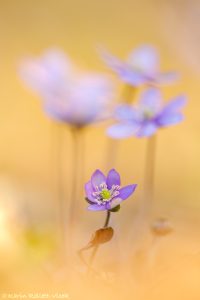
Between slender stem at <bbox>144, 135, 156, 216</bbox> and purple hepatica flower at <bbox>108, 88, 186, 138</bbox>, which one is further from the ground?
purple hepatica flower at <bbox>108, 88, 186, 138</bbox>

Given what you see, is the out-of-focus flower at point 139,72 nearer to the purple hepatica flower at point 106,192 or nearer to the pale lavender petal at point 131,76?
the pale lavender petal at point 131,76

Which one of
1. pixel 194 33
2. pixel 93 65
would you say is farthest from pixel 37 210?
pixel 194 33

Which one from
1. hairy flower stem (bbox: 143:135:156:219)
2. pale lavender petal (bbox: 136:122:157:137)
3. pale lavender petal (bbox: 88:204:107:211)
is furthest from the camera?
hairy flower stem (bbox: 143:135:156:219)

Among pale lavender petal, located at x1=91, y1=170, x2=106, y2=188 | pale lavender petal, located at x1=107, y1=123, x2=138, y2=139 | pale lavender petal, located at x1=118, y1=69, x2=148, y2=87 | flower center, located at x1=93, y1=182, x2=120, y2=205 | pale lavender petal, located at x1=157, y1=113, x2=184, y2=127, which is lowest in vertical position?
flower center, located at x1=93, y1=182, x2=120, y2=205

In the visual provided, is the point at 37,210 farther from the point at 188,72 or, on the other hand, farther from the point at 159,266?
the point at 188,72

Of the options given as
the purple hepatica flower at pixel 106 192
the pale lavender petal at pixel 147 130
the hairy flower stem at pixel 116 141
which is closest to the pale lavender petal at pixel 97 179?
the purple hepatica flower at pixel 106 192

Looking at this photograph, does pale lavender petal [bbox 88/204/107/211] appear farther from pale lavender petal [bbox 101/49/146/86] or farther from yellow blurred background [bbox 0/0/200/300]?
pale lavender petal [bbox 101/49/146/86]

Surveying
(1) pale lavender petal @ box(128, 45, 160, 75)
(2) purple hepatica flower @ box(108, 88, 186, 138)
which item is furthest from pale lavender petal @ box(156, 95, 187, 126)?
(1) pale lavender petal @ box(128, 45, 160, 75)
